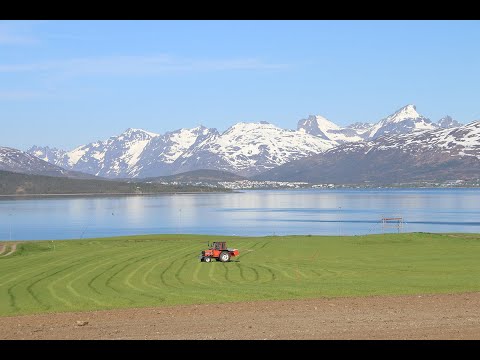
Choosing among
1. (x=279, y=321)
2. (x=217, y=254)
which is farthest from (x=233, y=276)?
(x=279, y=321)

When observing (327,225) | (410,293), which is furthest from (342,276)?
(327,225)

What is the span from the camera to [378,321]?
18062 millimetres

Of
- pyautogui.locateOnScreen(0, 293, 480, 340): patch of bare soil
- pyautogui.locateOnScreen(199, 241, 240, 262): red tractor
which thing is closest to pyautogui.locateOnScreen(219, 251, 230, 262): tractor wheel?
pyautogui.locateOnScreen(199, 241, 240, 262): red tractor

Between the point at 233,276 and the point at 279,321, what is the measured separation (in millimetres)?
17300

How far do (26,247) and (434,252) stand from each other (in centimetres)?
3690

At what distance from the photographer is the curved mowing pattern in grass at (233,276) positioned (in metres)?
25.0

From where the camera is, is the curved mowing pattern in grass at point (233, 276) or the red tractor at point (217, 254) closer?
the curved mowing pattern in grass at point (233, 276)

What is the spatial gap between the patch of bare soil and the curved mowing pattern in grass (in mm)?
2309

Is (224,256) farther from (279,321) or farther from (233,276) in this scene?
(279,321)

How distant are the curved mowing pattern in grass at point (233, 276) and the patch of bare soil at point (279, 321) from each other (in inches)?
90.9

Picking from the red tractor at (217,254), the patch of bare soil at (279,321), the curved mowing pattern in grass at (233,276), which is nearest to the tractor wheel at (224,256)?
the red tractor at (217,254)

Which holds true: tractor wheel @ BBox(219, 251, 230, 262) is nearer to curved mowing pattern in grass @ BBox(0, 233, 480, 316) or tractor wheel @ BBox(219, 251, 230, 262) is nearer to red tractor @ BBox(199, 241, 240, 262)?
red tractor @ BBox(199, 241, 240, 262)

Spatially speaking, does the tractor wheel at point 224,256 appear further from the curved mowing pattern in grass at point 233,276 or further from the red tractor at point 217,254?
the curved mowing pattern in grass at point 233,276
